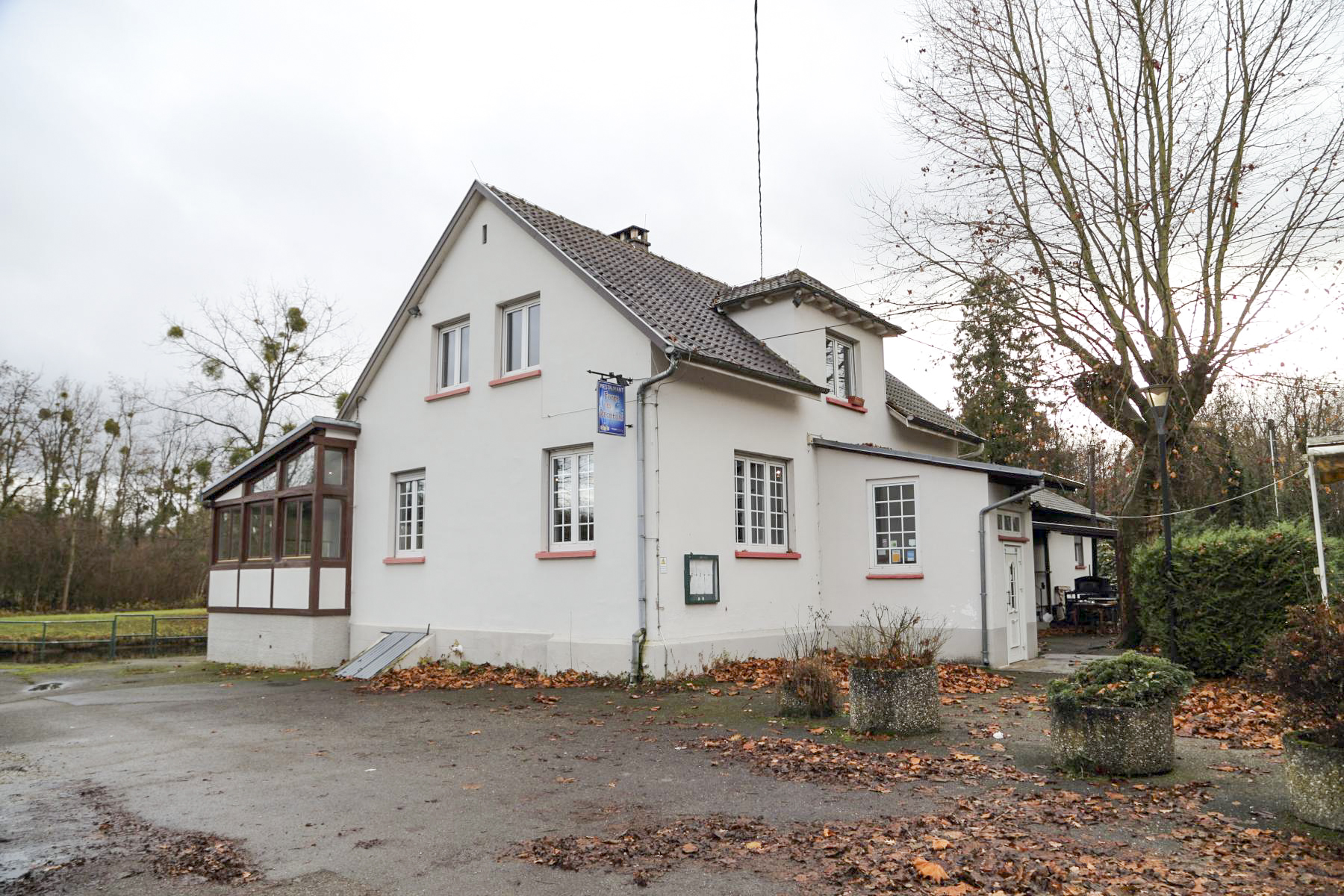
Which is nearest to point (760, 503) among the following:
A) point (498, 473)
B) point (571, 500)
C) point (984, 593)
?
point (571, 500)

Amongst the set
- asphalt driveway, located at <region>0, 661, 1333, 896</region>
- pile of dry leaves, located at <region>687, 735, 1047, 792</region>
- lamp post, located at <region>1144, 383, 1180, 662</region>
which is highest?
lamp post, located at <region>1144, 383, 1180, 662</region>

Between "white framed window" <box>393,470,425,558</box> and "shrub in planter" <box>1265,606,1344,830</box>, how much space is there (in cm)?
1363

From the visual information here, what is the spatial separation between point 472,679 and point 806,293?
8622 millimetres

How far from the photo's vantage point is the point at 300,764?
834 centimetres

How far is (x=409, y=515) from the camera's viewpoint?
56.0ft

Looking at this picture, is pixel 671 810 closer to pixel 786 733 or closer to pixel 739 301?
pixel 786 733

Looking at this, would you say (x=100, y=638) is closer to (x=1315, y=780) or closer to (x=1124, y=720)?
(x=1124, y=720)

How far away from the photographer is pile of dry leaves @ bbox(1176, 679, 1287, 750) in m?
8.08

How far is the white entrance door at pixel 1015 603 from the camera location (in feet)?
47.6

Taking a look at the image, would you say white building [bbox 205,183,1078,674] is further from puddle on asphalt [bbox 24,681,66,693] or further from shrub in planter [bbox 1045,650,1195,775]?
shrub in planter [bbox 1045,650,1195,775]

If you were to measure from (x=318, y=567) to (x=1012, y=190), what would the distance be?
14817mm

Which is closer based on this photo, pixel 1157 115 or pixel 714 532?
pixel 714 532

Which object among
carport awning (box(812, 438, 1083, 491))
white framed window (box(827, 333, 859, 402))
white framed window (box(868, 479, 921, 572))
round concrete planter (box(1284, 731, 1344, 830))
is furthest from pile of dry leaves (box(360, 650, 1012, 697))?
round concrete planter (box(1284, 731, 1344, 830))

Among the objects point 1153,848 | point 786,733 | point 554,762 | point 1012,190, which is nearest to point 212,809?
point 554,762
